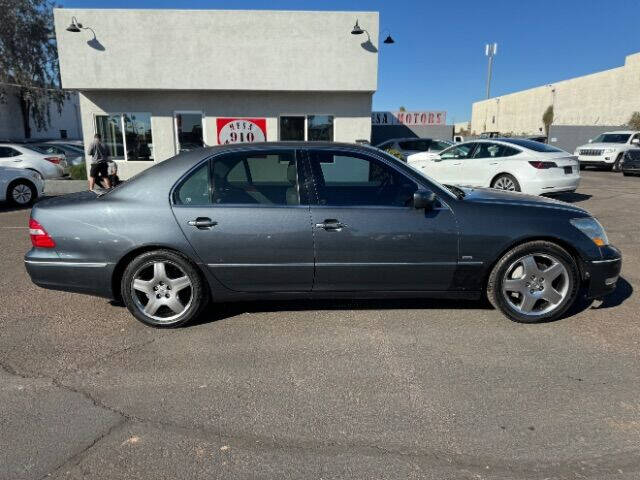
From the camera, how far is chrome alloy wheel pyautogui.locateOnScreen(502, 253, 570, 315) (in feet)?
12.0

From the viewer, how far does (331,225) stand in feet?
11.5

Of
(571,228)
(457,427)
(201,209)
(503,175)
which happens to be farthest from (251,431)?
(503,175)

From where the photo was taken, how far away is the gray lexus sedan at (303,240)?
3.50 m

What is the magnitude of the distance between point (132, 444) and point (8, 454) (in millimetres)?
614

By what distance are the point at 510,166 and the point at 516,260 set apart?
6483mm

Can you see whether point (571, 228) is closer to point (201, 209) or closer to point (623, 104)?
point (201, 209)

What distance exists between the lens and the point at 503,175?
31.3 feet

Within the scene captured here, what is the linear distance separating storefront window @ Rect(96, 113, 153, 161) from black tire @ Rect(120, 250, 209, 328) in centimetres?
1150

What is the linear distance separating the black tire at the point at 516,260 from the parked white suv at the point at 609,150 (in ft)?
60.6

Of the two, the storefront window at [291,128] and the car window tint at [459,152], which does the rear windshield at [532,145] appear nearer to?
the car window tint at [459,152]

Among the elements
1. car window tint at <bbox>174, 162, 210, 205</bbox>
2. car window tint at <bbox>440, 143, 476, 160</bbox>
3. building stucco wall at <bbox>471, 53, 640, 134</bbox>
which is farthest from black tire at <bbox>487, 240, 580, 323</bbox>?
building stucco wall at <bbox>471, 53, 640, 134</bbox>

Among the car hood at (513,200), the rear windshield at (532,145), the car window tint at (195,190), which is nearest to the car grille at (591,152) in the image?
the rear windshield at (532,145)

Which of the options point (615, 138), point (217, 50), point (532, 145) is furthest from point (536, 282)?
point (615, 138)

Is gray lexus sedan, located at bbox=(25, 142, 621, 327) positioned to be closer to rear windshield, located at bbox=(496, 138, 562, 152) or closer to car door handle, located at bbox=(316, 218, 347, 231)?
car door handle, located at bbox=(316, 218, 347, 231)
